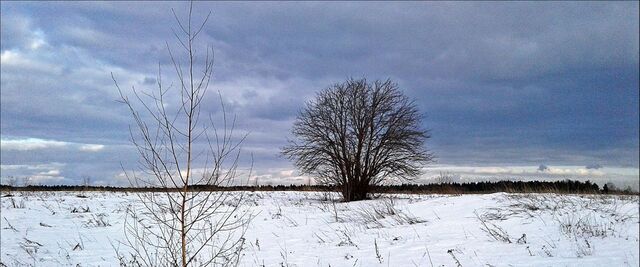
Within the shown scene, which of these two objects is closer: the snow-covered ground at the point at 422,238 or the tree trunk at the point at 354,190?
the snow-covered ground at the point at 422,238

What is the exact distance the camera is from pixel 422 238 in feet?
25.3

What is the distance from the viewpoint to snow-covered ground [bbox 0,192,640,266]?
594cm

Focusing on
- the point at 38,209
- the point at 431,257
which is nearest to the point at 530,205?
the point at 431,257

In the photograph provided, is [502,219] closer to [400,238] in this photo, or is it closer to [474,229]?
[474,229]

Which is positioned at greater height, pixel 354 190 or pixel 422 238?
pixel 354 190

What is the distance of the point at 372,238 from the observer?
831 cm

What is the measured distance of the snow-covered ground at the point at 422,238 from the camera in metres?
5.94

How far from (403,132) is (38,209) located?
1738 centimetres

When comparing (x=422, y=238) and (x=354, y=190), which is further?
(x=354, y=190)

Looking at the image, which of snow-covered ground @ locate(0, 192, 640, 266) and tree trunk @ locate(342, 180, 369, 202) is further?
tree trunk @ locate(342, 180, 369, 202)

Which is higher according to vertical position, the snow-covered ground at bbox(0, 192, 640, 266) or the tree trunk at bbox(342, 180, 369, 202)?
the tree trunk at bbox(342, 180, 369, 202)

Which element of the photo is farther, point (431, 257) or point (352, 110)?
point (352, 110)

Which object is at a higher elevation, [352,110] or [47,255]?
[352,110]

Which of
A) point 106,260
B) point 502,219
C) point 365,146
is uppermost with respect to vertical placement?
point 365,146
